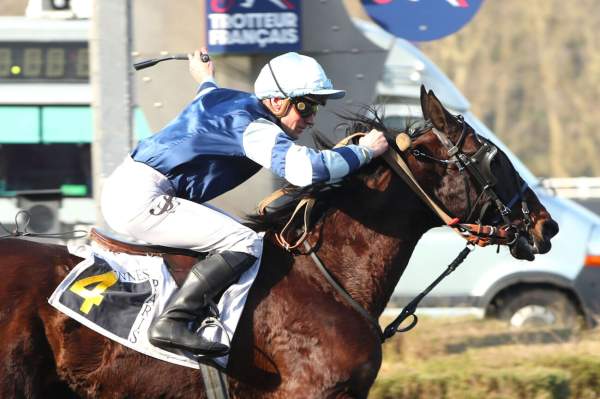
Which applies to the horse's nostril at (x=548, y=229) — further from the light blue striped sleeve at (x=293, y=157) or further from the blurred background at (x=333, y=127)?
the blurred background at (x=333, y=127)

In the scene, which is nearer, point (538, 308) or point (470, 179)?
point (470, 179)

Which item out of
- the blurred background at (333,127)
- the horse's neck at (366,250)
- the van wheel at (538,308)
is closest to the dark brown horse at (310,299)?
the horse's neck at (366,250)

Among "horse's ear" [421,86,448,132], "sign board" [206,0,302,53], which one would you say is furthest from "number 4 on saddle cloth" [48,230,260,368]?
"sign board" [206,0,302,53]

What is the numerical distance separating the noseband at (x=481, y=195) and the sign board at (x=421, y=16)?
2.31 m

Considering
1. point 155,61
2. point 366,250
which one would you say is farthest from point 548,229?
point 155,61

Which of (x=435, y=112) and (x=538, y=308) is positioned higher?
(x=435, y=112)

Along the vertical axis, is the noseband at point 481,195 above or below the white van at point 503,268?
above

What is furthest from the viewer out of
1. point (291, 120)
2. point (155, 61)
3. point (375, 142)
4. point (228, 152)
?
point (155, 61)

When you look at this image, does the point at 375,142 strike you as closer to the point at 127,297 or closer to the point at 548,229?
the point at 548,229

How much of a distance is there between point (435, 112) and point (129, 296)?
1615mm

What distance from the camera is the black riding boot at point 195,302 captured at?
4.79 meters

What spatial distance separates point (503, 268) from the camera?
33.7ft

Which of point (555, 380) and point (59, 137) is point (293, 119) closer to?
point (555, 380)

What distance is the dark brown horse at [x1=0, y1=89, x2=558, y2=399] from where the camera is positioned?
4.77 m
